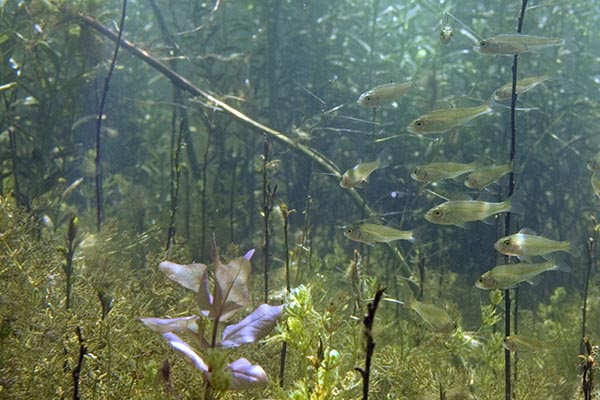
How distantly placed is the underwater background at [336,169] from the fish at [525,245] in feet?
0.46

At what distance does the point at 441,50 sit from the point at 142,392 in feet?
27.6

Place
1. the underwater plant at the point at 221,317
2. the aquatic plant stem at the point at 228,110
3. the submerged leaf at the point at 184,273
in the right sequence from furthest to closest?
the aquatic plant stem at the point at 228,110 → the submerged leaf at the point at 184,273 → the underwater plant at the point at 221,317

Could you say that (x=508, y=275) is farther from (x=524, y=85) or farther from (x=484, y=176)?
(x=524, y=85)

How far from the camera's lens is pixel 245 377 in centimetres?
174

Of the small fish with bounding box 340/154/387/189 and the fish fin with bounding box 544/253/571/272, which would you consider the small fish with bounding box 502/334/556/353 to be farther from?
the small fish with bounding box 340/154/387/189

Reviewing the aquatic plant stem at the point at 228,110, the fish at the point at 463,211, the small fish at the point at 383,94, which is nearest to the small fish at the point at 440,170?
the fish at the point at 463,211

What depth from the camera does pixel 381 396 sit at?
3990mm

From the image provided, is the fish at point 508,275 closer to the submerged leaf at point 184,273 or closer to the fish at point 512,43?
the fish at point 512,43

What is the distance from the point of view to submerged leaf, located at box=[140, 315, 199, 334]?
6.29 feet

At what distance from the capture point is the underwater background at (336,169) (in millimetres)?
4348

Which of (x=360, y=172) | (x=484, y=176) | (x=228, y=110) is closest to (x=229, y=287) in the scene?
(x=484, y=176)

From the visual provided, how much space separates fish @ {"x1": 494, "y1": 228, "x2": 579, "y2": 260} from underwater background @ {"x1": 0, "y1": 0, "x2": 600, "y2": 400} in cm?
14

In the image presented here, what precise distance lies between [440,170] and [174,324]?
135 inches

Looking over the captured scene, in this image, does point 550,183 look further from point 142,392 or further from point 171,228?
point 142,392
